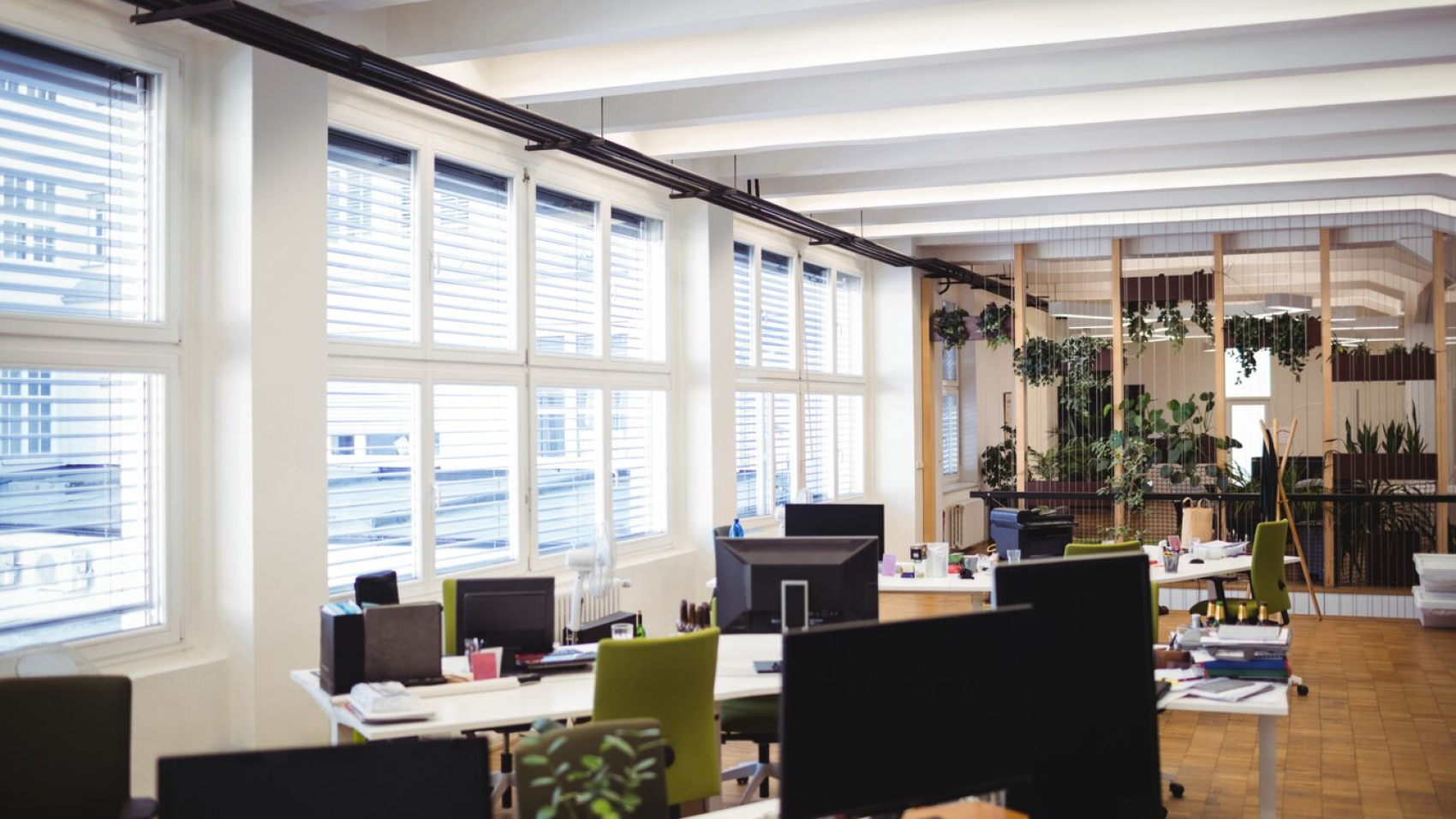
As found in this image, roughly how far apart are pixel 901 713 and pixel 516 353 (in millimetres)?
5164

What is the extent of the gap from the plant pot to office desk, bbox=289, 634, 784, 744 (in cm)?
852

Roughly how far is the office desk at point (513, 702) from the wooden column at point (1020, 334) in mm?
7877

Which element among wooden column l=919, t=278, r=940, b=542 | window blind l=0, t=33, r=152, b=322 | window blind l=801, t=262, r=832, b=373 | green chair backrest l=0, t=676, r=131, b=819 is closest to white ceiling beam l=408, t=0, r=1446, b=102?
window blind l=0, t=33, r=152, b=322

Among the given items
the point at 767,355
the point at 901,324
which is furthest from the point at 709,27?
the point at 901,324

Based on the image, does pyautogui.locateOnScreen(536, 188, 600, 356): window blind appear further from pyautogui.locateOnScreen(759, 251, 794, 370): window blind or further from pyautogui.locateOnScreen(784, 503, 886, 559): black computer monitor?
pyautogui.locateOnScreen(759, 251, 794, 370): window blind

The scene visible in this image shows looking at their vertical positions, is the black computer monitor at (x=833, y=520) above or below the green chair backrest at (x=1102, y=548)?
above

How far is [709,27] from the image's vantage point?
542 cm

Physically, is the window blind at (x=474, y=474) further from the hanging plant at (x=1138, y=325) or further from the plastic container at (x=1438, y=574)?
the plastic container at (x=1438, y=574)

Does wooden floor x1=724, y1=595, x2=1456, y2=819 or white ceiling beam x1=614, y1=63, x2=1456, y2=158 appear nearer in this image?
wooden floor x1=724, y1=595, x2=1456, y2=819

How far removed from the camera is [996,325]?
12.6 m

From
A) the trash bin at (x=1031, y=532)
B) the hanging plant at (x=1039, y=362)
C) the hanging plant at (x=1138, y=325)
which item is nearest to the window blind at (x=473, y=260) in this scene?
the trash bin at (x=1031, y=532)

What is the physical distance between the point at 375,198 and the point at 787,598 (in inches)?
128

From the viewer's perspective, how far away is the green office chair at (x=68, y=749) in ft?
11.4

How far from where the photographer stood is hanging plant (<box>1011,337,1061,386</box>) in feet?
39.8
